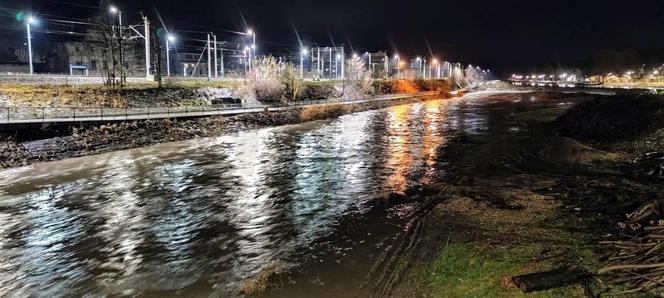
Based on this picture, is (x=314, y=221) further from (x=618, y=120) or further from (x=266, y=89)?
(x=266, y=89)

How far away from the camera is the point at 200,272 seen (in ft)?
39.3

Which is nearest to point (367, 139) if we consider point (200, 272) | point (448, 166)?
point (448, 166)

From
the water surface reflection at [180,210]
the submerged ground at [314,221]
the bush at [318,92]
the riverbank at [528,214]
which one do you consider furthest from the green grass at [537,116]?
the bush at [318,92]

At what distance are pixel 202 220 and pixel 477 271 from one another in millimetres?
10263

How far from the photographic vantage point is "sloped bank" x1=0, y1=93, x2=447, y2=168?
97.3 feet

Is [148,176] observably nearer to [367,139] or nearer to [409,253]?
[409,253]

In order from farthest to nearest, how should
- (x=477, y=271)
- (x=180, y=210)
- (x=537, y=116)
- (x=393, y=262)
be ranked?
1. (x=537, y=116)
2. (x=180, y=210)
3. (x=393, y=262)
4. (x=477, y=271)

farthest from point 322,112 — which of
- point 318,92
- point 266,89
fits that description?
point 318,92

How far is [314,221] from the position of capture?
53.3 ft

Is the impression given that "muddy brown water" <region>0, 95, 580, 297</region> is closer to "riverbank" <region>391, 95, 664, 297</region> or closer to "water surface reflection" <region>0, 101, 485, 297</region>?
"water surface reflection" <region>0, 101, 485, 297</region>

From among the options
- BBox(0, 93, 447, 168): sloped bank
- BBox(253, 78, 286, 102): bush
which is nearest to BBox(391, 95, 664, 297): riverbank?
BBox(0, 93, 447, 168): sloped bank

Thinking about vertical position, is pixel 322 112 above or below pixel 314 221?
above

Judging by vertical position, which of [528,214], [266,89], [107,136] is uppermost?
[266,89]

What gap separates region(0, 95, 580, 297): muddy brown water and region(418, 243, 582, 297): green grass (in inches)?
68.5
